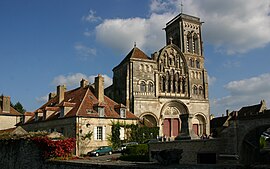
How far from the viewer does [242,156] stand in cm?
1686

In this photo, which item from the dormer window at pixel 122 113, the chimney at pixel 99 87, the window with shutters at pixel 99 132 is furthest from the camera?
the chimney at pixel 99 87

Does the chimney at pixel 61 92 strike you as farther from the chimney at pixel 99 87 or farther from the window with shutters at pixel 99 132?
the window with shutters at pixel 99 132

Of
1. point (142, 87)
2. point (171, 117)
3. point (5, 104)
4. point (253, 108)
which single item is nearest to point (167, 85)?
point (142, 87)

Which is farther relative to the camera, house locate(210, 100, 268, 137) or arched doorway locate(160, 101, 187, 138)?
house locate(210, 100, 268, 137)

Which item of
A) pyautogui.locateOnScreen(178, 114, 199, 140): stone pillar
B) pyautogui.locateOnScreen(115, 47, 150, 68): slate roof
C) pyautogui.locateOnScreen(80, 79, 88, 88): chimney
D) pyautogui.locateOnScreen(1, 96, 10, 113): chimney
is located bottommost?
pyautogui.locateOnScreen(178, 114, 199, 140): stone pillar

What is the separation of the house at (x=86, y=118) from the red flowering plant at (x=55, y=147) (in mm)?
14831

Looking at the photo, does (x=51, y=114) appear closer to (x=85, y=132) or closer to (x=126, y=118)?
(x=85, y=132)

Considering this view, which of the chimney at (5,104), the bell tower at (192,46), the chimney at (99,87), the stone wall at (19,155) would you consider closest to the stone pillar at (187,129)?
the stone wall at (19,155)

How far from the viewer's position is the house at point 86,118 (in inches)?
1248

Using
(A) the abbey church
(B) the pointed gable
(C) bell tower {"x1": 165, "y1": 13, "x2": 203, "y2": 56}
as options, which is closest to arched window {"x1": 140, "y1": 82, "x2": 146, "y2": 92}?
(A) the abbey church

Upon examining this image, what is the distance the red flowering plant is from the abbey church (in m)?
23.6

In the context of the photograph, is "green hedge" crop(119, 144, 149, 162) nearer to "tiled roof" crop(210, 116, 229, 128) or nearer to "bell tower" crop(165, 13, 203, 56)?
"bell tower" crop(165, 13, 203, 56)

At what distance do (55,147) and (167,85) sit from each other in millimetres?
29453

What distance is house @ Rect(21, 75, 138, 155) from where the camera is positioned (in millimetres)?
31688
